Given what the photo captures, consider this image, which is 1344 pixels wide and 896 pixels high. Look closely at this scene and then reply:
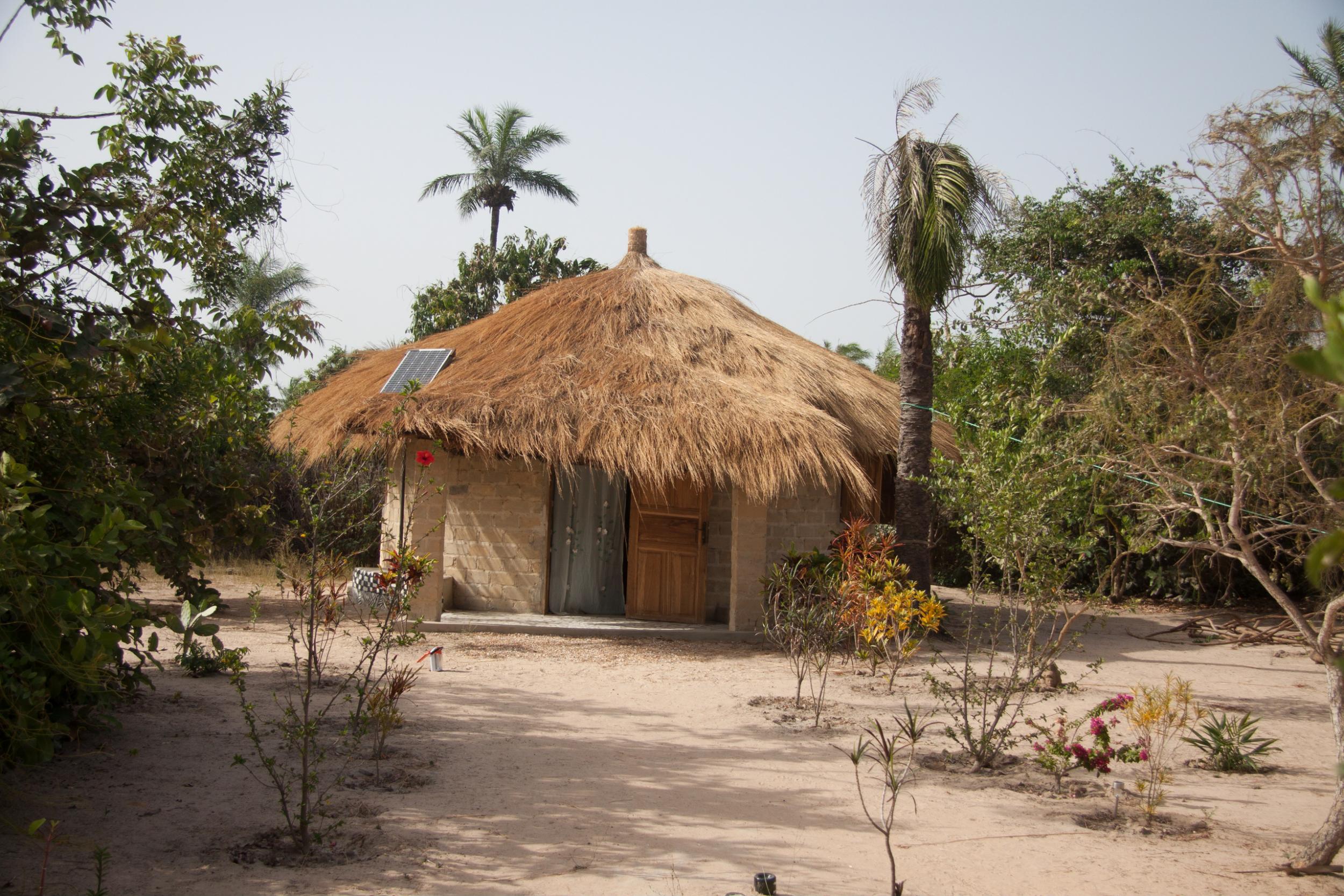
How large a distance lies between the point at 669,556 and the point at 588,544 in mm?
996

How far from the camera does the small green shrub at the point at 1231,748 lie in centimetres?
605

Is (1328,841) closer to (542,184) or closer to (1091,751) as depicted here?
(1091,751)

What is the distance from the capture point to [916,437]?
10.6 meters

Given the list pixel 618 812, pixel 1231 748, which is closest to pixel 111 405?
pixel 618 812

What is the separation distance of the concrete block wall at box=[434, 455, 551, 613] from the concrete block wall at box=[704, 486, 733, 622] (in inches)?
75.5

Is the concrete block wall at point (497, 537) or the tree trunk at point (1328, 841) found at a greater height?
the concrete block wall at point (497, 537)

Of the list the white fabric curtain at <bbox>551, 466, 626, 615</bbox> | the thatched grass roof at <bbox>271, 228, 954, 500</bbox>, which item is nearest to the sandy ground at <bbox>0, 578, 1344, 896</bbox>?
the thatched grass roof at <bbox>271, 228, 954, 500</bbox>

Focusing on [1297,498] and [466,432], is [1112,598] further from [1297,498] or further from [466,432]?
[466,432]

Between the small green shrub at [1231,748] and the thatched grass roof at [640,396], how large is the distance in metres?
4.05

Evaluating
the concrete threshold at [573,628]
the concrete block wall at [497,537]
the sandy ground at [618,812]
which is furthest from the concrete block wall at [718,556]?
the sandy ground at [618,812]

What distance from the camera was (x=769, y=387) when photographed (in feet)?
35.9

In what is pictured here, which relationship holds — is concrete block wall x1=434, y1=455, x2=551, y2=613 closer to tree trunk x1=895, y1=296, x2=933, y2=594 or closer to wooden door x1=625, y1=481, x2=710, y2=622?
wooden door x1=625, y1=481, x2=710, y2=622

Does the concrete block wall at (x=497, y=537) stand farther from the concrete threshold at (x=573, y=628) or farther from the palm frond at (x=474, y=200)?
the palm frond at (x=474, y=200)

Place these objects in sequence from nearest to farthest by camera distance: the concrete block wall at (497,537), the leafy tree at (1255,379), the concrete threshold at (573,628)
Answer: the leafy tree at (1255,379), the concrete threshold at (573,628), the concrete block wall at (497,537)
